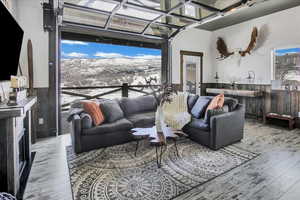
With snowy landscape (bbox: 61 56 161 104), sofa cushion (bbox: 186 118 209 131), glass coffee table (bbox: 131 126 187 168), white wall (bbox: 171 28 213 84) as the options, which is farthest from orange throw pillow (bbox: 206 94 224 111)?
snowy landscape (bbox: 61 56 161 104)

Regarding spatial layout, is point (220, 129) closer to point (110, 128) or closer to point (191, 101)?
point (191, 101)

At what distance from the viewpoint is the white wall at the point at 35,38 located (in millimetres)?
3473

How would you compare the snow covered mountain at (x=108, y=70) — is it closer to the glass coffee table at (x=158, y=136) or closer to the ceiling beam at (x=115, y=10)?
the ceiling beam at (x=115, y=10)

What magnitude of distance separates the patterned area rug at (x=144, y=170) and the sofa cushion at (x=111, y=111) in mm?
591

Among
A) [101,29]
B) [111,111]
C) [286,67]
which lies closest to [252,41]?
[286,67]

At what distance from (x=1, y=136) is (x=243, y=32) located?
21.1 ft

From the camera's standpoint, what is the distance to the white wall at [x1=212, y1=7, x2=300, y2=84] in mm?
4512

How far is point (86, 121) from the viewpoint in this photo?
117 inches

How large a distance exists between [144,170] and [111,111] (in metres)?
1.54

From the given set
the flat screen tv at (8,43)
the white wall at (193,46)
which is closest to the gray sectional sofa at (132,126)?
the flat screen tv at (8,43)

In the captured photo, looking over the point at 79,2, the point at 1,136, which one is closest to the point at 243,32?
the point at 79,2

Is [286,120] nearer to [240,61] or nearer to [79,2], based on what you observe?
[240,61]

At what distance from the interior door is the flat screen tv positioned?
187 inches

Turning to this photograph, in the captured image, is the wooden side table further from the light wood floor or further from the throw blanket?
the throw blanket
